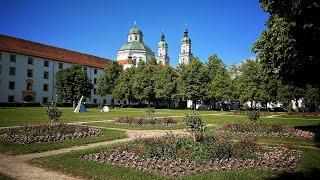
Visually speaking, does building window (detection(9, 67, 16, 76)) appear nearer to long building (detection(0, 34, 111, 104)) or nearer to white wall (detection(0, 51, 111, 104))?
long building (detection(0, 34, 111, 104))

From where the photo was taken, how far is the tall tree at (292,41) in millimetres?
12453

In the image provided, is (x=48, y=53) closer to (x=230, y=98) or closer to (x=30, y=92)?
(x=30, y=92)

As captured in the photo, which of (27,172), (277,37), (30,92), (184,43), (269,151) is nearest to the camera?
(27,172)

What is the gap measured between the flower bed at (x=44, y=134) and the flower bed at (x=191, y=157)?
187 inches

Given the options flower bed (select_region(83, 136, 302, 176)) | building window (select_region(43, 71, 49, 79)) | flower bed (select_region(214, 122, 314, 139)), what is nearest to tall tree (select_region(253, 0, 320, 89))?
flower bed (select_region(214, 122, 314, 139))

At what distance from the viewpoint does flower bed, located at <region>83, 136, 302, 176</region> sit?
10188 mm

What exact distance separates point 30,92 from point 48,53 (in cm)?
1229

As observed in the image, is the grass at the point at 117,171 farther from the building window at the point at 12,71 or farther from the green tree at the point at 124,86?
the green tree at the point at 124,86

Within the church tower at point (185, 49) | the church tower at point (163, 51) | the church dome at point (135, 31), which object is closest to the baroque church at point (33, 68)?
the church dome at point (135, 31)

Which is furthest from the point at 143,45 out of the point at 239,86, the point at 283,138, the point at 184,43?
the point at 283,138

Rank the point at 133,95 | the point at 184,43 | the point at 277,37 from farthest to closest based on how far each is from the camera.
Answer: the point at 184,43 < the point at 133,95 < the point at 277,37

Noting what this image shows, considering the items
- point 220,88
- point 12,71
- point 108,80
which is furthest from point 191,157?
point 108,80

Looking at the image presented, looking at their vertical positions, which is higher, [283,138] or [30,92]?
[30,92]

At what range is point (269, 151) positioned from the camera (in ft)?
43.6
